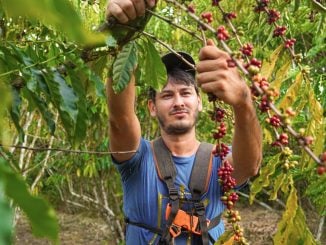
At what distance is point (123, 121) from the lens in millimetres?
1808

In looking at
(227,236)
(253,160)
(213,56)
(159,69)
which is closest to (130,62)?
(159,69)

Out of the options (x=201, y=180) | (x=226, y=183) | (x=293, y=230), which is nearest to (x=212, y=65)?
(x=226, y=183)

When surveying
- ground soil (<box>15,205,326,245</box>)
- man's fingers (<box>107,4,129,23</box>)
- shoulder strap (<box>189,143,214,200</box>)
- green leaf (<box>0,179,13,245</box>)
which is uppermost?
man's fingers (<box>107,4,129,23</box>)

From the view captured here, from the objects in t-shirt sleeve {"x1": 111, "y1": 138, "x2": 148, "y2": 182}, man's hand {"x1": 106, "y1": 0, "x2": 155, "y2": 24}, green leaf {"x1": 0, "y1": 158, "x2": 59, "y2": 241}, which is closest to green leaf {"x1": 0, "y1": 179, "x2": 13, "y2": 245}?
green leaf {"x1": 0, "y1": 158, "x2": 59, "y2": 241}

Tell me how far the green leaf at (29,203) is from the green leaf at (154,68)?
818 mm

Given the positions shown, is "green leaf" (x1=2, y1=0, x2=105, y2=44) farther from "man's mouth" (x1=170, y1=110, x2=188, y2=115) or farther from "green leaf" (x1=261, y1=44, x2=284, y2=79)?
"man's mouth" (x1=170, y1=110, x2=188, y2=115)

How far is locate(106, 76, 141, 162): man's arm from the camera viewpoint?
1715 millimetres

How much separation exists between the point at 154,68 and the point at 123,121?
0.60 m

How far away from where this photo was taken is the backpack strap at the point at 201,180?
1.75m

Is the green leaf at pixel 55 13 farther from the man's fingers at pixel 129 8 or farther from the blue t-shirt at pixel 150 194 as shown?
the blue t-shirt at pixel 150 194

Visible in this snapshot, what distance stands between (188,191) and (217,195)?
12 centimetres

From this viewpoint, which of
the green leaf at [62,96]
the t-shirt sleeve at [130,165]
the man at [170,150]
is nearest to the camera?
the green leaf at [62,96]

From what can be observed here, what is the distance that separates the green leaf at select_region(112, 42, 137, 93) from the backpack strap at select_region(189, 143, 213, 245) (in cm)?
72

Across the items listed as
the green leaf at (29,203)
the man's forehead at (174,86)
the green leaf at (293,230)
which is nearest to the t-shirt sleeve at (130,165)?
the man's forehead at (174,86)
